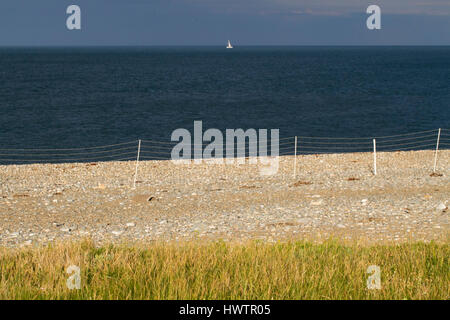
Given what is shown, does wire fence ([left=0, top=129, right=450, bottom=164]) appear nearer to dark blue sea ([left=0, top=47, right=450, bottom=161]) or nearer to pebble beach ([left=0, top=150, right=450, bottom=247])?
dark blue sea ([left=0, top=47, right=450, bottom=161])

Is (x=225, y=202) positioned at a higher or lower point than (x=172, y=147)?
higher

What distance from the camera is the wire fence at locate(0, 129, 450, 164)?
122 feet

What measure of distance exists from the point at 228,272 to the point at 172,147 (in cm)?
3443

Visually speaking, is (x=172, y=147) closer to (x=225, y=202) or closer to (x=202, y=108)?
(x=225, y=202)

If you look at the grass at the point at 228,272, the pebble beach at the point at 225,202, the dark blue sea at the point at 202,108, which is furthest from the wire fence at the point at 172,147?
the grass at the point at 228,272

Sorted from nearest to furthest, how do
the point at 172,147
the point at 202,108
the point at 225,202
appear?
the point at 225,202
the point at 172,147
the point at 202,108

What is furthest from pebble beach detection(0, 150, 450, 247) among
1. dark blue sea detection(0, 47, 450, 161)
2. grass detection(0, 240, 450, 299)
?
dark blue sea detection(0, 47, 450, 161)

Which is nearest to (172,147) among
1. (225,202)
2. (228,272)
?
(225,202)

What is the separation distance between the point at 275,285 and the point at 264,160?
20.6 meters

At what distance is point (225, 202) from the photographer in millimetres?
18297

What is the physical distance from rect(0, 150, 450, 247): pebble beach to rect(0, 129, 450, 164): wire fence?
9.26 metres

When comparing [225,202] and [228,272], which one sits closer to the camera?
[228,272]

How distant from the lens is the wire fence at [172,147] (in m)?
37.2
